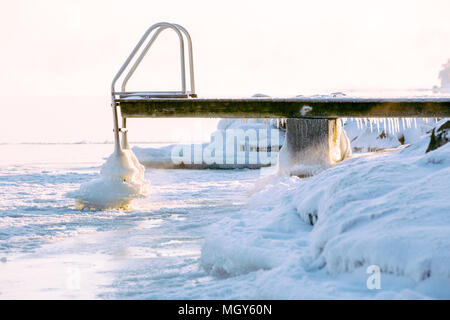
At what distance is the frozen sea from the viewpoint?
3.74m

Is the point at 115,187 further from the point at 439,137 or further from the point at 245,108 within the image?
the point at 439,137

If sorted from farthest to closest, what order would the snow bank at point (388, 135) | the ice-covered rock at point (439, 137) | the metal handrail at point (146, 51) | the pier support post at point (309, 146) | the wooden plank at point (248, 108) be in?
1. the snow bank at point (388, 135)
2. the pier support post at point (309, 146)
3. the wooden plank at point (248, 108)
4. the metal handrail at point (146, 51)
5. the ice-covered rock at point (439, 137)

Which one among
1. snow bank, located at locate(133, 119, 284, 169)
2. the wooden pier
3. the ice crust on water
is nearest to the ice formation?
snow bank, located at locate(133, 119, 284, 169)

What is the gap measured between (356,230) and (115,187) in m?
5.91

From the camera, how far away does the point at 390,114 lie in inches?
376

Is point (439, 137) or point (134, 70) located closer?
point (439, 137)

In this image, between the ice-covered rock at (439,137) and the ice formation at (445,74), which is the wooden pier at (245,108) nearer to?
the ice-covered rock at (439,137)

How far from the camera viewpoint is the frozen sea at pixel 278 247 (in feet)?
12.3

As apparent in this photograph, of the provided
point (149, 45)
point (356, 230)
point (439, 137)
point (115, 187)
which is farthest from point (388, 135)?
point (356, 230)

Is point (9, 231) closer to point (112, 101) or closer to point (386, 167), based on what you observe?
point (112, 101)

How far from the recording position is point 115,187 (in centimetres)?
945

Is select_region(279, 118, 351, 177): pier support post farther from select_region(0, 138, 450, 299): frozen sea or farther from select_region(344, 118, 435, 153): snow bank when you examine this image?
select_region(344, 118, 435, 153): snow bank

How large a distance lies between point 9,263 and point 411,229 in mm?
3999

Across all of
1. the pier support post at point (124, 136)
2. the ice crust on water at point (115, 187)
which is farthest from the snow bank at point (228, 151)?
the ice crust on water at point (115, 187)
